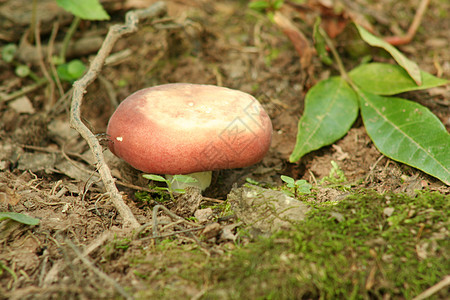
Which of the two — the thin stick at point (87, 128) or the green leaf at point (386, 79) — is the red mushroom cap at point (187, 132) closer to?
the thin stick at point (87, 128)

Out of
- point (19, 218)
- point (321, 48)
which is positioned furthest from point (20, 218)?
point (321, 48)

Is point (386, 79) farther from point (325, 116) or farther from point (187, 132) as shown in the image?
point (187, 132)

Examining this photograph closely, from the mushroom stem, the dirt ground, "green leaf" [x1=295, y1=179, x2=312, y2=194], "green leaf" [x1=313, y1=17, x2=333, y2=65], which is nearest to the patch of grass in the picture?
the dirt ground

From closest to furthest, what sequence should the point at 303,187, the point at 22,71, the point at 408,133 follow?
the point at 303,187 → the point at 408,133 → the point at 22,71

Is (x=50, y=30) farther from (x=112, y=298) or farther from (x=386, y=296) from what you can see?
(x=386, y=296)

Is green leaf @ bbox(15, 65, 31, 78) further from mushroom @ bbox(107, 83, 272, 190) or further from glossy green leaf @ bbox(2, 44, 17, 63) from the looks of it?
mushroom @ bbox(107, 83, 272, 190)

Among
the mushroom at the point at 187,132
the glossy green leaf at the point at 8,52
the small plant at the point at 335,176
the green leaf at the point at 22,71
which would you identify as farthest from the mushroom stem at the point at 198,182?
the glossy green leaf at the point at 8,52
